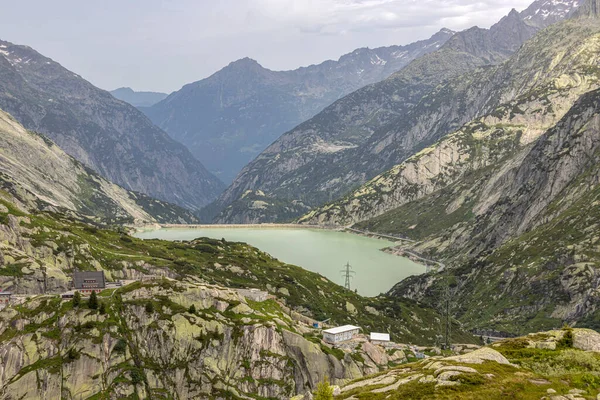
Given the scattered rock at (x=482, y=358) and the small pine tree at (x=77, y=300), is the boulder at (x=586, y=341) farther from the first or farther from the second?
the small pine tree at (x=77, y=300)

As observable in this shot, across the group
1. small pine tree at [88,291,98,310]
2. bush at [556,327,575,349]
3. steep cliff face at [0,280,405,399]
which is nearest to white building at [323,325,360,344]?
steep cliff face at [0,280,405,399]

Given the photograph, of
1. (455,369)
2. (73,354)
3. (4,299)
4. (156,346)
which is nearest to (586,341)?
(455,369)

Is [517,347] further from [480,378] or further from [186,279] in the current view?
[186,279]

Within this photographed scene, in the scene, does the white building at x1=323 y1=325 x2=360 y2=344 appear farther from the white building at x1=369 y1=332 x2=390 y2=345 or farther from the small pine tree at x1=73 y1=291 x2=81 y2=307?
the small pine tree at x1=73 y1=291 x2=81 y2=307

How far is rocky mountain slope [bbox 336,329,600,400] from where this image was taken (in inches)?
2168

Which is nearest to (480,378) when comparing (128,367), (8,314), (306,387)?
(306,387)

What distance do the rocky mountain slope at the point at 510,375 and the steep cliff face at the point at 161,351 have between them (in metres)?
53.9

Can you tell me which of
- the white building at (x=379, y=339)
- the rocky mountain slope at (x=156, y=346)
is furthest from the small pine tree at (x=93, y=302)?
the white building at (x=379, y=339)

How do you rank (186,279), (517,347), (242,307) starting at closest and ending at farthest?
(517,347)
(242,307)
(186,279)

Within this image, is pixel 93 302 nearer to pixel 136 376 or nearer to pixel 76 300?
pixel 76 300

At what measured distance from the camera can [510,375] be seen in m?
60.8

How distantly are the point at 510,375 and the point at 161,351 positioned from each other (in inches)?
3510

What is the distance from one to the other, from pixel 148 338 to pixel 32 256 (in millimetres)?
60044

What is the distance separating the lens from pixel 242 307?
144m
